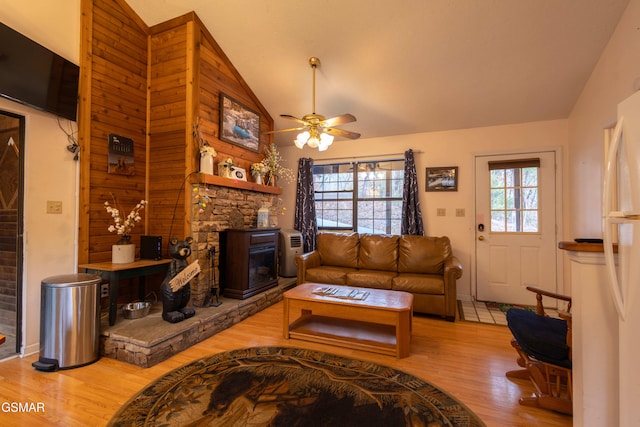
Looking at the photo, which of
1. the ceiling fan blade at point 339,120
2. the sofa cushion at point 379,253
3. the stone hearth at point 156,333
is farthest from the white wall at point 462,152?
the stone hearth at point 156,333

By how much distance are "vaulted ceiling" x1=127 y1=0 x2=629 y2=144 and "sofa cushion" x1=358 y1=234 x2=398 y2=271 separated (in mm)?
1816

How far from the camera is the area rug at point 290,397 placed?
1596 mm

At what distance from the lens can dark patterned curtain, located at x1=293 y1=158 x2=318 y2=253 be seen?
4.81 metres

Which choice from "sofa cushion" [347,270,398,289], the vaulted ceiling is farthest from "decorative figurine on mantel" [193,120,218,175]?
"sofa cushion" [347,270,398,289]

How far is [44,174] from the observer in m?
2.48

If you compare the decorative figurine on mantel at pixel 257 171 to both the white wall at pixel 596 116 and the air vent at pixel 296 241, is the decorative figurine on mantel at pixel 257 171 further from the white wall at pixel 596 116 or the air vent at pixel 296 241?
the white wall at pixel 596 116

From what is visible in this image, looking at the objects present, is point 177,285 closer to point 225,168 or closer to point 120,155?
point 225,168

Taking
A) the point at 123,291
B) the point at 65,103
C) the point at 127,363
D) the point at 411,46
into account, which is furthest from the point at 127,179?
the point at 411,46

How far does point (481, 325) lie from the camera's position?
121 inches

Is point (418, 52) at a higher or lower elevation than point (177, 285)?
higher

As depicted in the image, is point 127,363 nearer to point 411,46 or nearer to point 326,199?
point 326,199

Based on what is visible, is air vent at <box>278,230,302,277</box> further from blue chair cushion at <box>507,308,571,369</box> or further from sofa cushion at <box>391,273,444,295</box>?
blue chair cushion at <box>507,308,571,369</box>

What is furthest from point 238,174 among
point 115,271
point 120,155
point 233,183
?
point 115,271

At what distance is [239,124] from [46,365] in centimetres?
312
